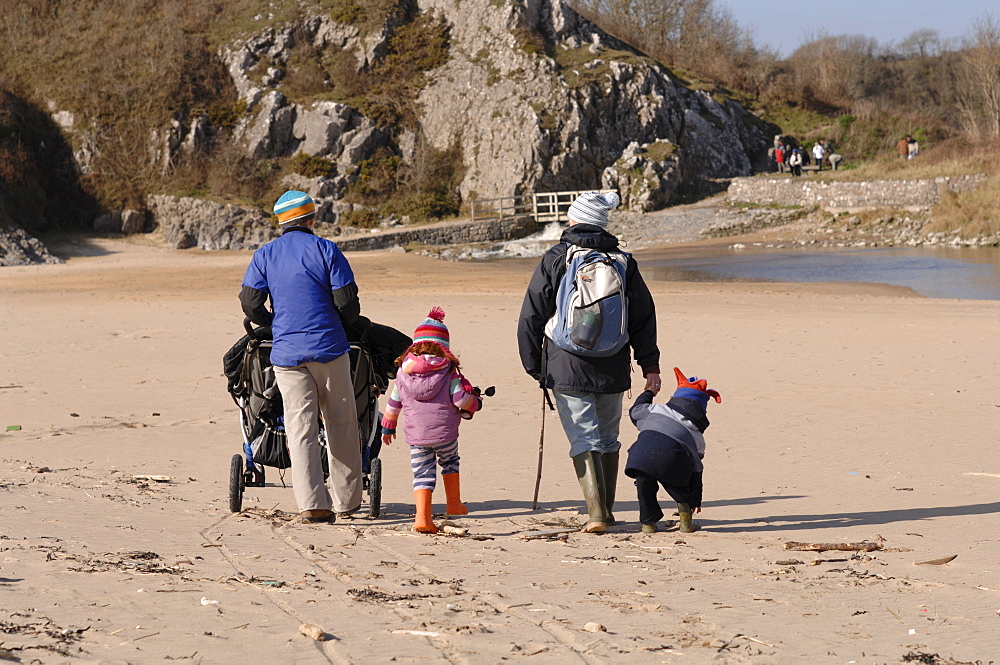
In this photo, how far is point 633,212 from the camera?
41.4 meters

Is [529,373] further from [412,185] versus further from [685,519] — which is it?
[412,185]

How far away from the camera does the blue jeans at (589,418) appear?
225 inches

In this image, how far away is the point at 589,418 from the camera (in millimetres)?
5746

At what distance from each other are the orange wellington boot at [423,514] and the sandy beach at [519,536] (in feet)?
0.32

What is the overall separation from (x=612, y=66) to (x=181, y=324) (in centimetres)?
3232

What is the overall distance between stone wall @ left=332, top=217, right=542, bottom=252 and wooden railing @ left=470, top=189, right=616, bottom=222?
1.88ft

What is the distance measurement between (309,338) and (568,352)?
1462 millimetres

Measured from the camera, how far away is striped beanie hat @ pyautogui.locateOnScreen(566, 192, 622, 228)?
575 cm

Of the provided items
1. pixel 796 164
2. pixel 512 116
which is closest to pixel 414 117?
pixel 512 116

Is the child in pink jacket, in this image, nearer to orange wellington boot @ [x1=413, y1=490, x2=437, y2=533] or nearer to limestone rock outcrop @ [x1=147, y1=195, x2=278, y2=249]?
orange wellington boot @ [x1=413, y1=490, x2=437, y2=533]

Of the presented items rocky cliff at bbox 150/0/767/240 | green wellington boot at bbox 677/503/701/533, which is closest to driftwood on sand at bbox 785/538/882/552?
green wellington boot at bbox 677/503/701/533

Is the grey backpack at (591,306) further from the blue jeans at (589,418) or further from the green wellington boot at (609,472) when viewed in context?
the green wellington boot at (609,472)

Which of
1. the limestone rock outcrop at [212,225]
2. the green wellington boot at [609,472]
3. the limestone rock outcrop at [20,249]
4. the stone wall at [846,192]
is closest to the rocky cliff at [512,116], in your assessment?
the stone wall at [846,192]

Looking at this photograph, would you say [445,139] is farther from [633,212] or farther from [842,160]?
[842,160]
